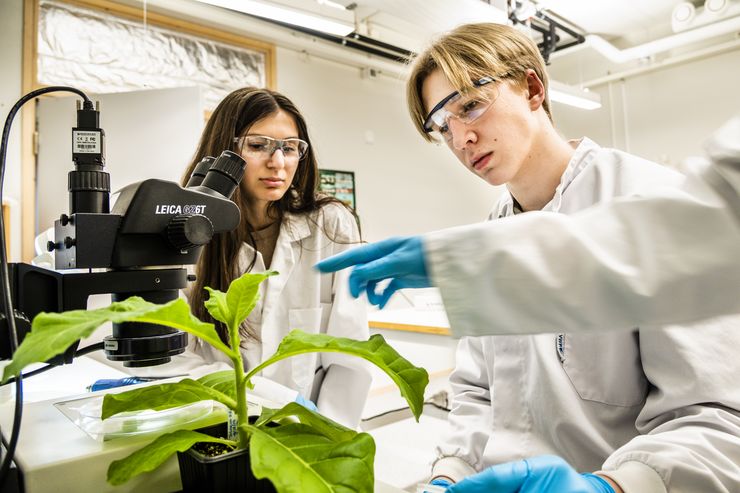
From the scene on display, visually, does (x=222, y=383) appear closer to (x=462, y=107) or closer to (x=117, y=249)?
(x=117, y=249)

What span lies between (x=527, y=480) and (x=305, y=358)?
0.83 m

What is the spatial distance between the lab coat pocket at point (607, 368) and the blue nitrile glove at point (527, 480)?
1.05ft

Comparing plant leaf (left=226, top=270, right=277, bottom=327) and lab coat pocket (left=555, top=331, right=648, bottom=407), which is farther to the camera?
lab coat pocket (left=555, top=331, right=648, bottom=407)

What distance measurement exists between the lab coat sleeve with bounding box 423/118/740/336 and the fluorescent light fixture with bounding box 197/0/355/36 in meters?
2.47

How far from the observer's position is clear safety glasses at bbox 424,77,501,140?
1103 mm

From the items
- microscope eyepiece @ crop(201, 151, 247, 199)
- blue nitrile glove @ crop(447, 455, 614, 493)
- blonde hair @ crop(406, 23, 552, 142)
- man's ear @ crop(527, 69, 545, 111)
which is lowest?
blue nitrile glove @ crop(447, 455, 614, 493)

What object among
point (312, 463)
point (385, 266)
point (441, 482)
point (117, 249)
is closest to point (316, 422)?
point (312, 463)

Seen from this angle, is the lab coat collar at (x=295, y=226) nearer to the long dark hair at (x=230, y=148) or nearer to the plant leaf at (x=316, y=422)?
the long dark hair at (x=230, y=148)

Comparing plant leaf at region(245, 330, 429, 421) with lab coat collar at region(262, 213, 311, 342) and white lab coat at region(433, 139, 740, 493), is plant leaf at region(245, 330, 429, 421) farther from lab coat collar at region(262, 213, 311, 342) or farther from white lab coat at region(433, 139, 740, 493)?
lab coat collar at region(262, 213, 311, 342)

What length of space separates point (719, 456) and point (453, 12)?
8.60 ft

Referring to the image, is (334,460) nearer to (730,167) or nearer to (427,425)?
(730,167)

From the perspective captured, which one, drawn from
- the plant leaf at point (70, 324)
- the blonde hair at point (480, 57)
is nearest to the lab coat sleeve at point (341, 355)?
the blonde hair at point (480, 57)

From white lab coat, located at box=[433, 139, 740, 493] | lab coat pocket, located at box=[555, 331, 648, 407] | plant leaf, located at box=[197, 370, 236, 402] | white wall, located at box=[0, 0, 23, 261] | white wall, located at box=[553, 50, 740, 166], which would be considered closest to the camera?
plant leaf, located at box=[197, 370, 236, 402]

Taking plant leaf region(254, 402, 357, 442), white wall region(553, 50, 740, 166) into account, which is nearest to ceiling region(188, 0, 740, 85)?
white wall region(553, 50, 740, 166)
